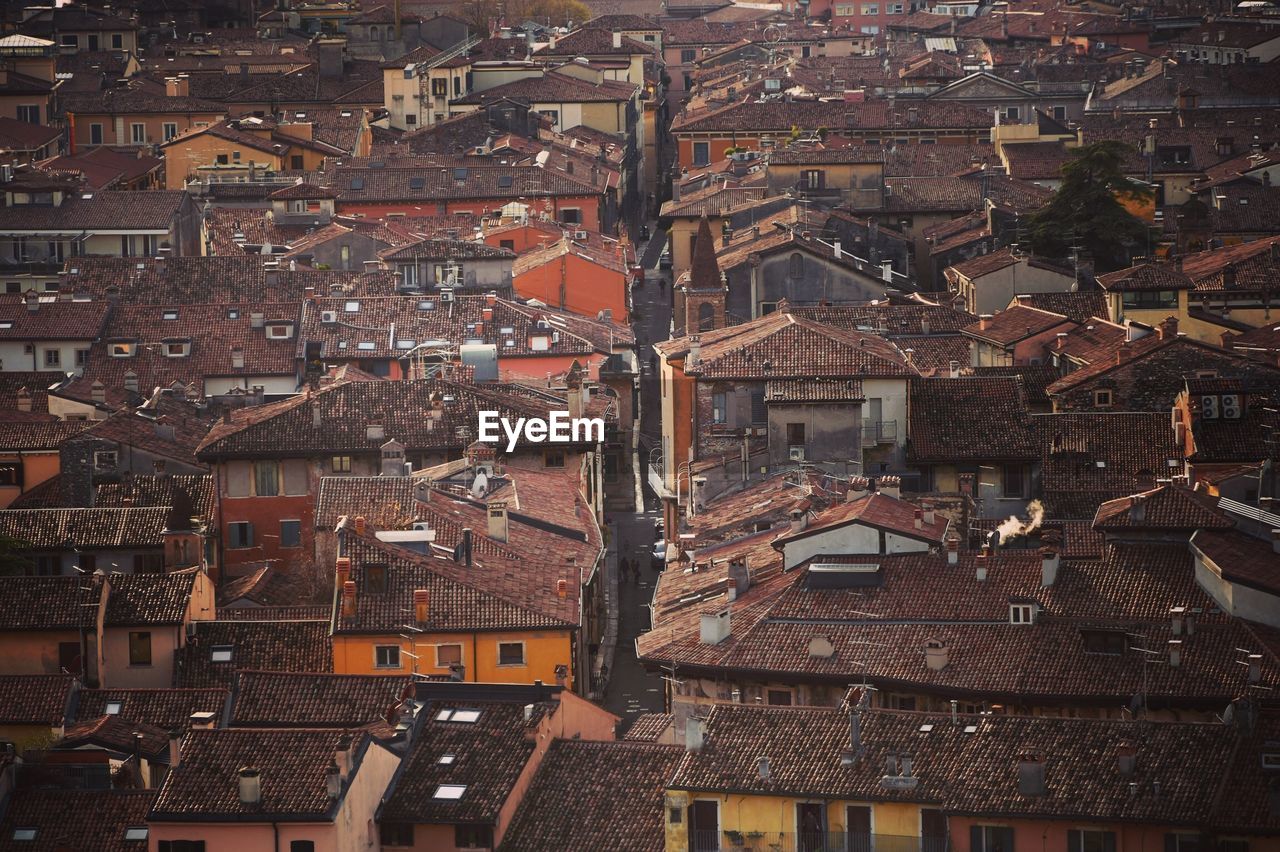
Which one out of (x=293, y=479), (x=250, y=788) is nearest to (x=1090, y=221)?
(x=293, y=479)

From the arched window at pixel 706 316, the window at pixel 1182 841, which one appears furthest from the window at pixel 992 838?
the arched window at pixel 706 316

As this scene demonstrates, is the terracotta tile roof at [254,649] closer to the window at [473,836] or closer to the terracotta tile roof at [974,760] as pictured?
the window at [473,836]

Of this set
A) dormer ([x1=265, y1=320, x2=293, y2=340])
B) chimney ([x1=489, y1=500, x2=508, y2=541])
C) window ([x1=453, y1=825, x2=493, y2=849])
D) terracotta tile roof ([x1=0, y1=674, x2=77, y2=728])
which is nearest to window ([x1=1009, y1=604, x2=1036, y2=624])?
window ([x1=453, y1=825, x2=493, y2=849])

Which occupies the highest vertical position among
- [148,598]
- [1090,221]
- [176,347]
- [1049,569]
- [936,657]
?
[1049,569]

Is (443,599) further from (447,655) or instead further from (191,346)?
(191,346)

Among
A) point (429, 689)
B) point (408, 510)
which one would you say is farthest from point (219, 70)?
point (429, 689)

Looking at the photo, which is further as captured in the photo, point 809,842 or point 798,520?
point 798,520
